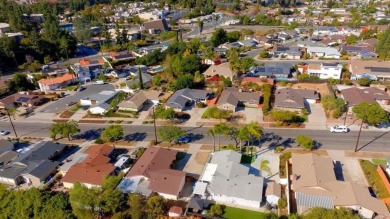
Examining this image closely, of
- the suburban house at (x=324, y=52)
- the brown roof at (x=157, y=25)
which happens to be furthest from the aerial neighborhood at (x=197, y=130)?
the brown roof at (x=157, y=25)

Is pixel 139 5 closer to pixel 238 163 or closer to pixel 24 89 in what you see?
pixel 24 89

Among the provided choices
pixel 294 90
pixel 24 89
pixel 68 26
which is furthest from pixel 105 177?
pixel 68 26

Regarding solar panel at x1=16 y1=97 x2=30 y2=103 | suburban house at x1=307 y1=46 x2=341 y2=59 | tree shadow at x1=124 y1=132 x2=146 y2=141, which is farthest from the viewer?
suburban house at x1=307 y1=46 x2=341 y2=59

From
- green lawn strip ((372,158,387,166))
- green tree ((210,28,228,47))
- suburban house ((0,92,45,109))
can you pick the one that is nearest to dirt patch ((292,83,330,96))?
green lawn strip ((372,158,387,166))

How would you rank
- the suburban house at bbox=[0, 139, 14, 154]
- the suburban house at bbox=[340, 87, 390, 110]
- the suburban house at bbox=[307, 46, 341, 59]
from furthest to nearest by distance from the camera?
the suburban house at bbox=[307, 46, 341, 59]
the suburban house at bbox=[340, 87, 390, 110]
the suburban house at bbox=[0, 139, 14, 154]

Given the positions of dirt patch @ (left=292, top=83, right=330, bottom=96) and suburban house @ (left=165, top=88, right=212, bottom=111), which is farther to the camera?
dirt patch @ (left=292, top=83, right=330, bottom=96)

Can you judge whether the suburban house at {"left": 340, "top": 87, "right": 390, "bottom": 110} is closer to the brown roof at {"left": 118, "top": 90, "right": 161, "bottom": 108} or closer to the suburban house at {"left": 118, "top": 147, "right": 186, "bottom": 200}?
the suburban house at {"left": 118, "top": 147, "right": 186, "bottom": 200}

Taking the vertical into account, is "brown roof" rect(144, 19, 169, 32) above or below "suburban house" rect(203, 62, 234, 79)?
above
